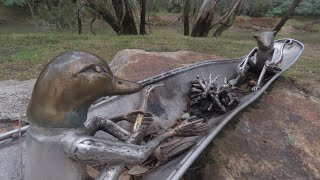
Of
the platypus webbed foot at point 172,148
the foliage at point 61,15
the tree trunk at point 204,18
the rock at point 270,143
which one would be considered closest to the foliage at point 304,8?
the foliage at point 61,15

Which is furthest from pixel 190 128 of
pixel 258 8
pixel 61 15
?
pixel 258 8

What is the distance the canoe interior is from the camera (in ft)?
6.93

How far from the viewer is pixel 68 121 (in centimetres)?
170

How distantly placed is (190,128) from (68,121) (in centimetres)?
90

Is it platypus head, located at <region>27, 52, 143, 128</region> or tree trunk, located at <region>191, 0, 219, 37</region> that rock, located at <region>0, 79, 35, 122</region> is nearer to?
platypus head, located at <region>27, 52, 143, 128</region>

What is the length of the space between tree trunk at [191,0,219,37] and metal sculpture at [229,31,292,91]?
4975mm

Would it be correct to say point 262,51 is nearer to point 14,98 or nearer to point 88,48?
point 14,98

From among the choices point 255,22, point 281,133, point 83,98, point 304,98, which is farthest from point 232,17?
point 255,22

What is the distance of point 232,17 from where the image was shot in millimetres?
10430

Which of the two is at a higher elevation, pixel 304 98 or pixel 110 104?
pixel 110 104

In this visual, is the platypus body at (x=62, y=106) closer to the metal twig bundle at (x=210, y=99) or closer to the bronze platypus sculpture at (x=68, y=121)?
the bronze platypus sculpture at (x=68, y=121)

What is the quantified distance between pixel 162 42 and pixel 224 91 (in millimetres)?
4201

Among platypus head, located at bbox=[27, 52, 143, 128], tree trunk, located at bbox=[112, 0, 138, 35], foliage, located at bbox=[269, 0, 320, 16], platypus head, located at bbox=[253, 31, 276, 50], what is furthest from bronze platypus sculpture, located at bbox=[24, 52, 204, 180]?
foliage, located at bbox=[269, 0, 320, 16]

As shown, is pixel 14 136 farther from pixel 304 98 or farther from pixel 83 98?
pixel 304 98
